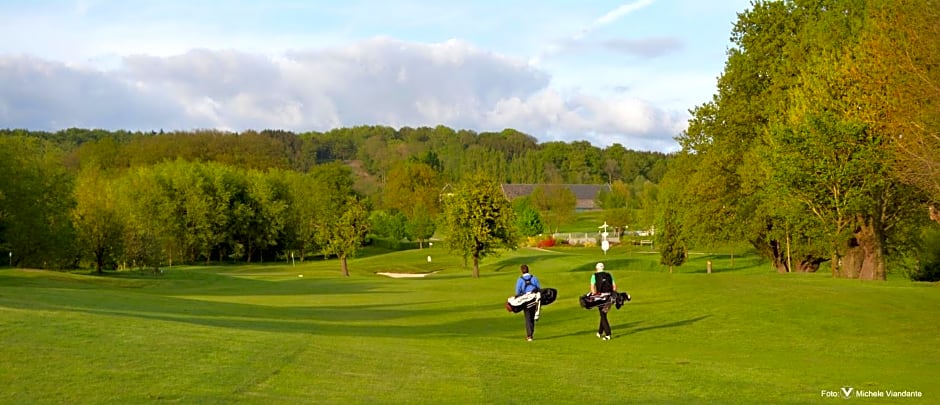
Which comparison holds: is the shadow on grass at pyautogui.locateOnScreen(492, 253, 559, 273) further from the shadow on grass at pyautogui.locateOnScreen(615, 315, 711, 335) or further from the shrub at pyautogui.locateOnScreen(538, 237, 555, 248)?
the shadow on grass at pyautogui.locateOnScreen(615, 315, 711, 335)

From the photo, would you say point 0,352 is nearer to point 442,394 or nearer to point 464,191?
point 442,394

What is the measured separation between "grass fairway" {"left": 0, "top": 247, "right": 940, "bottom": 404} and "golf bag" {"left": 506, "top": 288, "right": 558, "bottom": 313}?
3.12 ft

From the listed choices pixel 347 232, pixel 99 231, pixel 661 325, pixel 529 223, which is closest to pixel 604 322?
pixel 661 325

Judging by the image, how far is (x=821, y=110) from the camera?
34406 millimetres

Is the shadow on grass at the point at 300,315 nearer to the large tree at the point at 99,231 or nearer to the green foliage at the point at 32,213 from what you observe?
the large tree at the point at 99,231

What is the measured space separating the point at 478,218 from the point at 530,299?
35927 mm

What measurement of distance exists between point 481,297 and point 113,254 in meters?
35.8

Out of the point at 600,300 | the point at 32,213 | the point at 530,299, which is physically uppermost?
the point at 32,213

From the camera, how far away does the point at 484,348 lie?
63.3 ft

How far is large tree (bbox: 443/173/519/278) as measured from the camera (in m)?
57.1

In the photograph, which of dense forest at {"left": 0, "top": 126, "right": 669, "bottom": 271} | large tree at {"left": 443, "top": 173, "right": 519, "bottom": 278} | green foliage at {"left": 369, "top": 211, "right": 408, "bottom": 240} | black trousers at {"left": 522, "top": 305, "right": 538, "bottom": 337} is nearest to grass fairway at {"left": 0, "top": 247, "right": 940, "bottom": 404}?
black trousers at {"left": 522, "top": 305, "right": 538, "bottom": 337}

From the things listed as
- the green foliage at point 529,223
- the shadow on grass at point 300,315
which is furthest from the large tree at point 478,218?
the green foliage at point 529,223

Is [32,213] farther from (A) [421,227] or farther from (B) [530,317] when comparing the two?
(A) [421,227]

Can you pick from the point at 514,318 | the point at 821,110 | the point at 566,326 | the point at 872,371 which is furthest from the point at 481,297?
the point at 872,371
